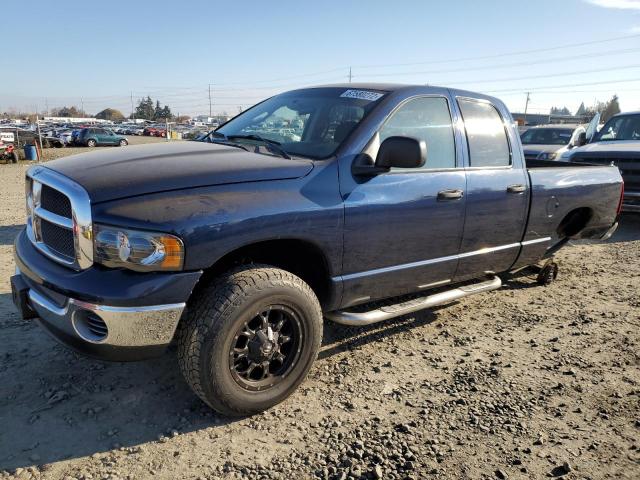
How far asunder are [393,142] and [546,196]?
7.04 ft

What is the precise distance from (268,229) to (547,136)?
12.1 metres

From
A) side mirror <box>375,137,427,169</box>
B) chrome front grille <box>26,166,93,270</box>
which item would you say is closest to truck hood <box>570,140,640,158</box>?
side mirror <box>375,137,427,169</box>

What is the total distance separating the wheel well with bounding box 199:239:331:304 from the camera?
111 inches

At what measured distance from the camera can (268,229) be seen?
268 cm

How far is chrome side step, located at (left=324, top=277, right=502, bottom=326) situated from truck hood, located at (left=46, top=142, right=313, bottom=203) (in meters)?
0.99

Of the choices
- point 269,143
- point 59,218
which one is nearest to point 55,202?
point 59,218

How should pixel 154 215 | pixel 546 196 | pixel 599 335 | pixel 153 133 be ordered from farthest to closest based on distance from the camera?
pixel 153 133, pixel 546 196, pixel 599 335, pixel 154 215

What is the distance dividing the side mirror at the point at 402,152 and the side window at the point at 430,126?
0.34m

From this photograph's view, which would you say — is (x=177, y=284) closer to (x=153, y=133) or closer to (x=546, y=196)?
(x=546, y=196)

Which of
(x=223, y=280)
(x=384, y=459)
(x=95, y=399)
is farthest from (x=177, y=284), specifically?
(x=384, y=459)

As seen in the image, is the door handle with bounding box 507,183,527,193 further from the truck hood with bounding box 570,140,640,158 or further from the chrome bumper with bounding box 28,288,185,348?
the truck hood with bounding box 570,140,640,158

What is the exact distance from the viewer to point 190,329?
8.41ft

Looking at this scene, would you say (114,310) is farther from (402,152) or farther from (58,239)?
(402,152)

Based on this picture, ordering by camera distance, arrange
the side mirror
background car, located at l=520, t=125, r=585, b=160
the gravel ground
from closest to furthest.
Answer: the gravel ground
the side mirror
background car, located at l=520, t=125, r=585, b=160
